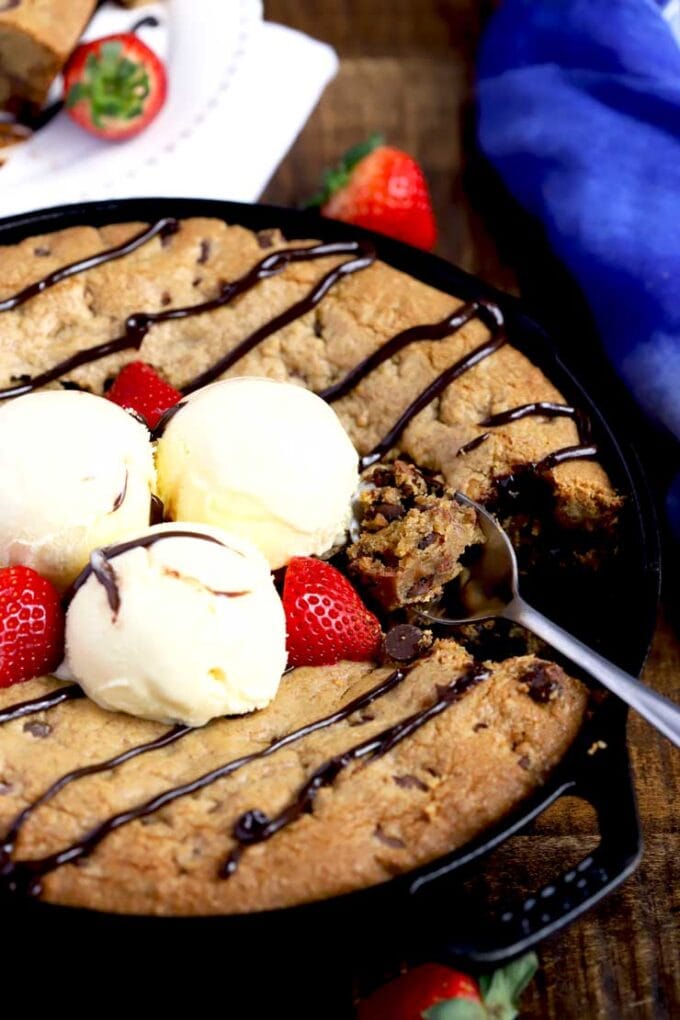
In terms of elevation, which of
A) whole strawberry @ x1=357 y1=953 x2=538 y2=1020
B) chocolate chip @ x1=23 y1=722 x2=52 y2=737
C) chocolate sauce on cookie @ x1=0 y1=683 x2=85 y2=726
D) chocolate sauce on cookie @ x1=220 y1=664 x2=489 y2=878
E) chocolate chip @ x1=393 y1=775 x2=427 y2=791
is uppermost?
chocolate sauce on cookie @ x1=0 y1=683 x2=85 y2=726

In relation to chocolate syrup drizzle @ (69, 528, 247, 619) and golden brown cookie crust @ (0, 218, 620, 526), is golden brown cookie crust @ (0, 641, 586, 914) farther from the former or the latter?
golden brown cookie crust @ (0, 218, 620, 526)

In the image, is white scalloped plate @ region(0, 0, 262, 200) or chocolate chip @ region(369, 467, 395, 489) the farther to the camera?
white scalloped plate @ region(0, 0, 262, 200)

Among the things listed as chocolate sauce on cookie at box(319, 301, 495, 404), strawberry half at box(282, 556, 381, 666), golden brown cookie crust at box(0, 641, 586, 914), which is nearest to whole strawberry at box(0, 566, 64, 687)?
golden brown cookie crust at box(0, 641, 586, 914)

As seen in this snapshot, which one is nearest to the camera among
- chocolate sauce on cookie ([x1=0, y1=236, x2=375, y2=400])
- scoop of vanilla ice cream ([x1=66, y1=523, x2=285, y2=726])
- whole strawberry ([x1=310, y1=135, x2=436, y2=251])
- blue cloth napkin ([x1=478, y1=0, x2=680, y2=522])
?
scoop of vanilla ice cream ([x1=66, y1=523, x2=285, y2=726])

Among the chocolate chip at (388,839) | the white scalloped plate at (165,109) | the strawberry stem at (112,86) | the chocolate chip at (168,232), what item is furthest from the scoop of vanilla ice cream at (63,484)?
the strawberry stem at (112,86)

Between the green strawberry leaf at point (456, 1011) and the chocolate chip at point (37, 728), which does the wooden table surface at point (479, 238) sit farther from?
the chocolate chip at point (37, 728)

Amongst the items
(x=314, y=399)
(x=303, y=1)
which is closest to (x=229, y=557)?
(x=314, y=399)

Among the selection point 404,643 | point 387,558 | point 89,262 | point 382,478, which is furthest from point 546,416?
point 89,262
